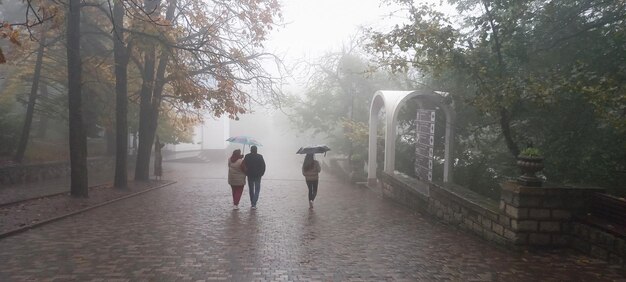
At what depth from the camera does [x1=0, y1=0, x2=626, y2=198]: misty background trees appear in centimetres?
916

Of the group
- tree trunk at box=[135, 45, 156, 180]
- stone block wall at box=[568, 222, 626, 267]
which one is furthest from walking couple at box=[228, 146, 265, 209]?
stone block wall at box=[568, 222, 626, 267]

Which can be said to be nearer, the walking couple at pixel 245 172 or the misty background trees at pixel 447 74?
the misty background trees at pixel 447 74

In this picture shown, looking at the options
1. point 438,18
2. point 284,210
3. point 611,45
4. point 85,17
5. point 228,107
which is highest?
point 85,17

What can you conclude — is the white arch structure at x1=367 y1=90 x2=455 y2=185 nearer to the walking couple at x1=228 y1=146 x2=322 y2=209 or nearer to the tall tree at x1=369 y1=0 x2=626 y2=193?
the tall tree at x1=369 y1=0 x2=626 y2=193

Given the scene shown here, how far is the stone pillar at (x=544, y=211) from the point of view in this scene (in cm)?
696

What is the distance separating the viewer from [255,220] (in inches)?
393

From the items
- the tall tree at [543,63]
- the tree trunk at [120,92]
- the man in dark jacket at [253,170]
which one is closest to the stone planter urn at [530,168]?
the tall tree at [543,63]

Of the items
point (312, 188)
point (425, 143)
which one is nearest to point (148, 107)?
point (312, 188)

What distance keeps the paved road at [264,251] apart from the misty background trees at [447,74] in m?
2.58

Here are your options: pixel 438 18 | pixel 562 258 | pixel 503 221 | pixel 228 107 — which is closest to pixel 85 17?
pixel 228 107

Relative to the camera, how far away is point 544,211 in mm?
7020

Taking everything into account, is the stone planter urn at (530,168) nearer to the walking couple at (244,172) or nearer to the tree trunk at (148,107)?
the walking couple at (244,172)

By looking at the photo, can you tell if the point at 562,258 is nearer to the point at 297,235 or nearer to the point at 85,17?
the point at 297,235

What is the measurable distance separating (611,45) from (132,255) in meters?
9.40
